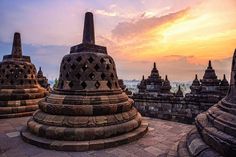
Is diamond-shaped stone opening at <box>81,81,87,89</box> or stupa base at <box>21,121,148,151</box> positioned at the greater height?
diamond-shaped stone opening at <box>81,81,87,89</box>

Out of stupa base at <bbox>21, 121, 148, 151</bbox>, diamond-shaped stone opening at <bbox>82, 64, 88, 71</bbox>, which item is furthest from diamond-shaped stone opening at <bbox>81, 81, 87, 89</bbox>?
stupa base at <bbox>21, 121, 148, 151</bbox>

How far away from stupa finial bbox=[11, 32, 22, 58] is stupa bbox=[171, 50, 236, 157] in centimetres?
1028

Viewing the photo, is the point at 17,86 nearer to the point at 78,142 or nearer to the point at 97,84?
the point at 97,84

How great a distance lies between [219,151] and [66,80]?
518 cm

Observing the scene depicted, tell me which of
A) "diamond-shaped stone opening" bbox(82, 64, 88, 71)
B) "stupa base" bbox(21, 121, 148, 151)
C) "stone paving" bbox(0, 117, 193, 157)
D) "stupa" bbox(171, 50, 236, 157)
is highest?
"diamond-shaped stone opening" bbox(82, 64, 88, 71)

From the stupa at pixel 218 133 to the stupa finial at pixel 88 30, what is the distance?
501 centimetres

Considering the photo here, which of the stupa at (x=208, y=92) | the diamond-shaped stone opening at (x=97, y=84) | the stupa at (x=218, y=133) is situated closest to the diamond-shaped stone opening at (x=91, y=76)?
the diamond-shaped stone opening at (x=97, y=84)

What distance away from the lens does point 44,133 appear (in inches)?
232

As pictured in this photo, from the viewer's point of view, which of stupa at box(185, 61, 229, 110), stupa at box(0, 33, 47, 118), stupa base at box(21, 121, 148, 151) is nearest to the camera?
stupa base at box(21, 121, 148, 151)

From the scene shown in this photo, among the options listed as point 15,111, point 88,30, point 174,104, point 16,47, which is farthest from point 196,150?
point 16,47

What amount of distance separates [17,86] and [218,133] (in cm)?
998

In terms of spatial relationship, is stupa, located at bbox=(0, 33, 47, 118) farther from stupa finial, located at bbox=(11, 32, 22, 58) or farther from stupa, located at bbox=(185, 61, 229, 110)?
stupa, located at bbox=(185, 61, 229, 110)

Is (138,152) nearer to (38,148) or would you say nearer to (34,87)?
(38,148)

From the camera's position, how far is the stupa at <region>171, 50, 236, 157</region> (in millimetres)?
3363
